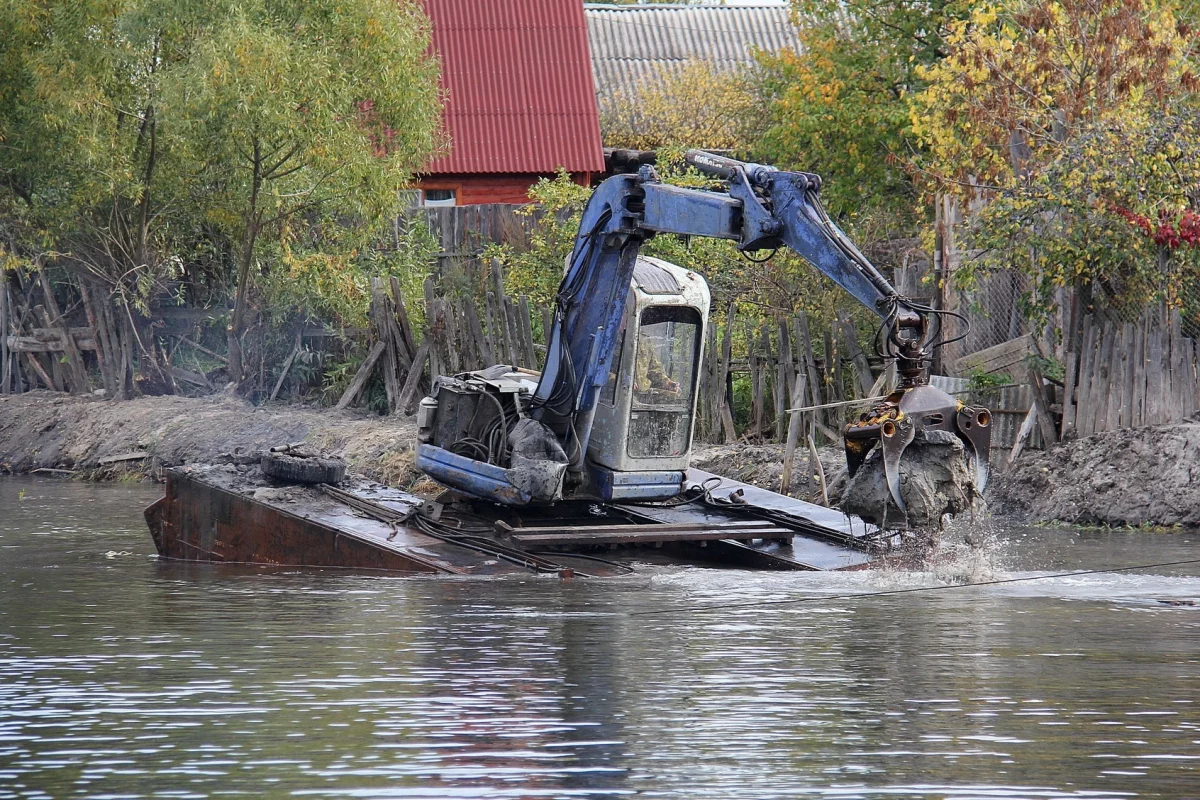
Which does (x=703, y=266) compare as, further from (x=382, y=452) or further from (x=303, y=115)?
(x=303, y=115)

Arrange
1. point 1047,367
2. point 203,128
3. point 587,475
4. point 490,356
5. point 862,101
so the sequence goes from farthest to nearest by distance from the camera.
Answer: point 862,101, point 203,128, point 490,356, point 1047,367, point 587,475

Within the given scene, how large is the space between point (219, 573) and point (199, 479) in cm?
151

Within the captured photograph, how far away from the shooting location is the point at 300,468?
16.7 m

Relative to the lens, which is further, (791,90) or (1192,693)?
(791,90)

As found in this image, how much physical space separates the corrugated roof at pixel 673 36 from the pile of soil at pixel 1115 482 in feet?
95.7

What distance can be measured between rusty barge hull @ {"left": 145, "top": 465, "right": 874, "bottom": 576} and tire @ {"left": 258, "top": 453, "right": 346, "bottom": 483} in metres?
0.10

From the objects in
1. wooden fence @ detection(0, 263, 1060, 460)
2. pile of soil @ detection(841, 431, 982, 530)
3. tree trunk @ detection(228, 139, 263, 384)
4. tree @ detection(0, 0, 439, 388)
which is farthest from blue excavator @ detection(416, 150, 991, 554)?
tree trunk @ detection(228, 139, 263, 384)

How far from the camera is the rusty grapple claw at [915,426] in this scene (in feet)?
41.7

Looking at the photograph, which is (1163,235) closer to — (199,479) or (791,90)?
(199,479)

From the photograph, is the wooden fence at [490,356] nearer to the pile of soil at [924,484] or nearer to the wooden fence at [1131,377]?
the wooden fence at [1131,377]

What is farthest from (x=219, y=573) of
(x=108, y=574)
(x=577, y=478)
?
(x=577, y=478)

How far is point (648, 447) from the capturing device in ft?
50.9

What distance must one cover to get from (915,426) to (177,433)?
16646mm

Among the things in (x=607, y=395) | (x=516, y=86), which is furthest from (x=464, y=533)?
(x=516, y=86)
